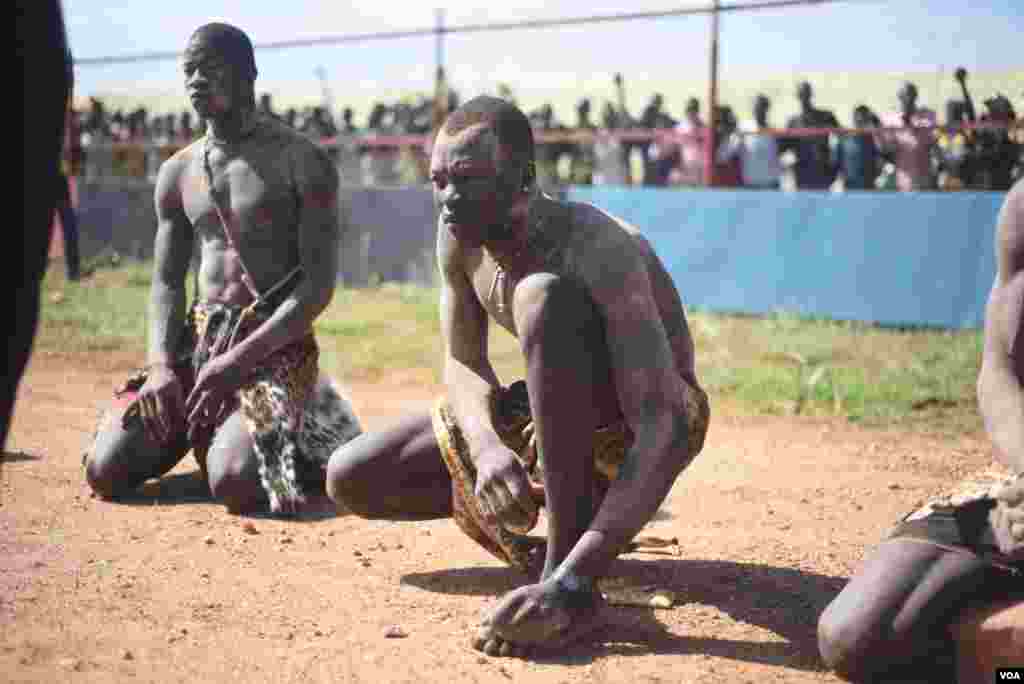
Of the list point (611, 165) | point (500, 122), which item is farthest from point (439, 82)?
point (500, 122)

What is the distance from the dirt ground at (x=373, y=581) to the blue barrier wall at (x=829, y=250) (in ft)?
10.3

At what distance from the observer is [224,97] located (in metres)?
4.36

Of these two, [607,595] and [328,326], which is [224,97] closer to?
[607,595]

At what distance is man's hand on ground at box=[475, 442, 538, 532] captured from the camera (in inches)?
117

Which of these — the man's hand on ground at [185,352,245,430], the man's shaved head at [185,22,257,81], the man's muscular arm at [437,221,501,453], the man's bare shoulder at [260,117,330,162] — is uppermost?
the man's shaved head at [185,22,257,81]

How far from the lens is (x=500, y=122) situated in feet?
9.73

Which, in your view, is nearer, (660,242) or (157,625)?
(157,625)

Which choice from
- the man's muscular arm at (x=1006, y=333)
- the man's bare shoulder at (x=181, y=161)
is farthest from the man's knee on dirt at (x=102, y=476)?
the man's muscular arm at (x=1006, y=333)

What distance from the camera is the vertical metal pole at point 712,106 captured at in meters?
8.63

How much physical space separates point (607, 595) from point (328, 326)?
5.79m

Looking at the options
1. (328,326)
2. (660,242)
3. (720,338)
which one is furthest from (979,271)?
(328,326)

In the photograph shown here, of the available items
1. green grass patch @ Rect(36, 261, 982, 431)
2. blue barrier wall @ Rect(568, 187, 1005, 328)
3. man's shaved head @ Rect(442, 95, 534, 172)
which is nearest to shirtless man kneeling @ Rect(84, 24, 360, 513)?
man's shaved head @ Rect(442, 95, 534, 172)

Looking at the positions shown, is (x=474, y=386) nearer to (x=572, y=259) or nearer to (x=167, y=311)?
(x=572, y=259)

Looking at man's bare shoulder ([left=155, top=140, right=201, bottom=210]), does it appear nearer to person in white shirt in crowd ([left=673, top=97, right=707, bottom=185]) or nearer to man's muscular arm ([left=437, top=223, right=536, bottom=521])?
man's muscular arm ([left=437, top=223, right=536, bottom=521])
